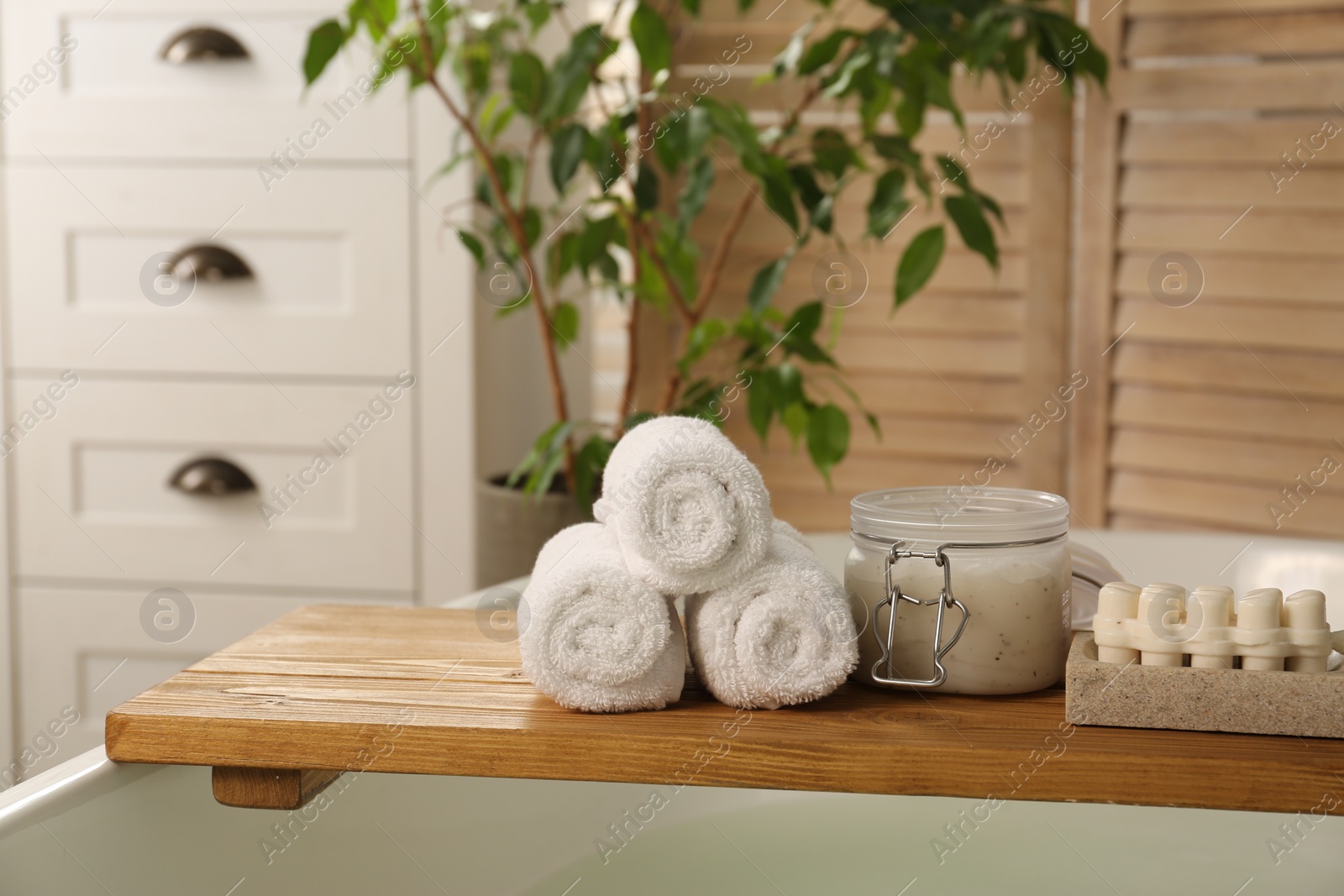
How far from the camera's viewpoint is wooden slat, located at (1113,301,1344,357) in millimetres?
1768

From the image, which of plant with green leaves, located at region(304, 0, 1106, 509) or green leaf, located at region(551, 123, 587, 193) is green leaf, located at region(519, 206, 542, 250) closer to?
plant with green leaves, located at region(304, 0, 1106, 509)

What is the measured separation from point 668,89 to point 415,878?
147 cm

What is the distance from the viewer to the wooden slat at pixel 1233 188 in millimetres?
1743

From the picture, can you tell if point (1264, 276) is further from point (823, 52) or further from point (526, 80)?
point (526, 80)

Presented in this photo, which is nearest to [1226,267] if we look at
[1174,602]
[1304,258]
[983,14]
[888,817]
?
[1304,258]

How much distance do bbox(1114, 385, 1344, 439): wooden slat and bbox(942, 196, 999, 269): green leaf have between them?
27.5 inches

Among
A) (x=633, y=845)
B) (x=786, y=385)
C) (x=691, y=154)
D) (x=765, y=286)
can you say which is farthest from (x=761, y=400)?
(x=633, y=845)

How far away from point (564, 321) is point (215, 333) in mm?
514

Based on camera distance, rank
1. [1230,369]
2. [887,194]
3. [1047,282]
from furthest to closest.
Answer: [1047,282], [1230,369], [887,194]

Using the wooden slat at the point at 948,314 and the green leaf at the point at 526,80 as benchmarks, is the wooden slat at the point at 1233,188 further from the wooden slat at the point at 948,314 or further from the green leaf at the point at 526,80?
the green leaf at the point at 526,80

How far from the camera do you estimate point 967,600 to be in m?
0.68

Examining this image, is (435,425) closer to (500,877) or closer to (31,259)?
(31,259)

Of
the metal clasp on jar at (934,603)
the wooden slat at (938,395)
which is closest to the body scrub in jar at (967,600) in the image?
the metal clasp on jar at (934,603)

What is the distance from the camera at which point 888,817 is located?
1113 mm
